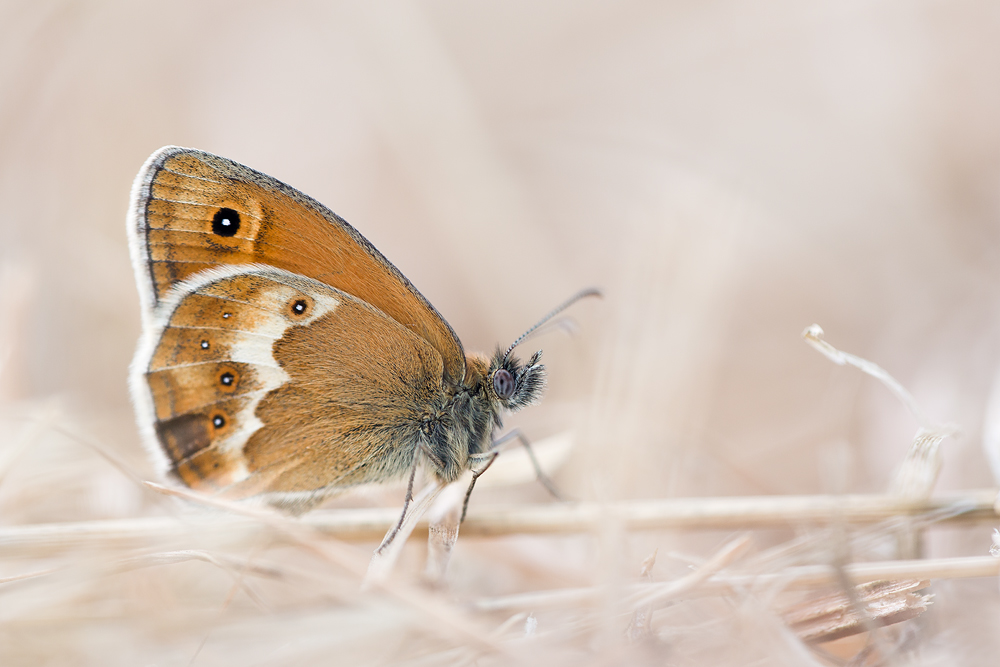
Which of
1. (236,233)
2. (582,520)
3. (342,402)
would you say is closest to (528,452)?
(582,520)

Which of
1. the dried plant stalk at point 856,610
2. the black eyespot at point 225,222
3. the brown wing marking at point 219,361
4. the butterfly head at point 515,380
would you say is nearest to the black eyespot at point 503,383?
the butterfly head at point 515,380

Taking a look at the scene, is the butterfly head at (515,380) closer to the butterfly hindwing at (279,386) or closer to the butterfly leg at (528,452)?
the butterfly leg at (528,452)

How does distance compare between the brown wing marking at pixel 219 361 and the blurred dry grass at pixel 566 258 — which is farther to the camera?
the brown wing marking at pixel 219 361

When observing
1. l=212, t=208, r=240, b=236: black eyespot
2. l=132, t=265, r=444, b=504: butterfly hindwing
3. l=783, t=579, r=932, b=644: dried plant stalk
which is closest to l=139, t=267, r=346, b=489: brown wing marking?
l=132, t=265, r=444, b=504: butterfly hindwing

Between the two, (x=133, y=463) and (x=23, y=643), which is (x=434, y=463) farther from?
(x=133, y=463)

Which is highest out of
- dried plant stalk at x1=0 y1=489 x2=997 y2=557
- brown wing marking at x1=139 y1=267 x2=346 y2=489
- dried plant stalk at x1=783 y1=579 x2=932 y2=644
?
brown wing marking at x1=139 y1=267 x2=346 y2=489

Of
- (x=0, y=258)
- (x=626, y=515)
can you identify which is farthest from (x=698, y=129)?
(x=0, y=258)

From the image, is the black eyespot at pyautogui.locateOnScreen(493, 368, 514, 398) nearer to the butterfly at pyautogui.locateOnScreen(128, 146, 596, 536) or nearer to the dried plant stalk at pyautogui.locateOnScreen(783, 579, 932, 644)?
the butterfly at pyautogui.locateOnScreen(128, 146, 596, 536)
